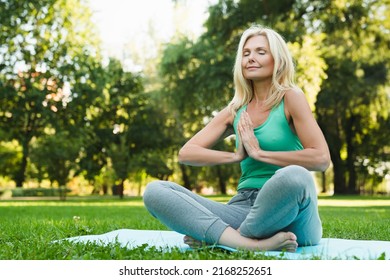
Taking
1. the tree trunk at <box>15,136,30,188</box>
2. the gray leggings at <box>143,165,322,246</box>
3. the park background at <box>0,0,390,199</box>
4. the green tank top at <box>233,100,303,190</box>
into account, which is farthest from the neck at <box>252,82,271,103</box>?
the tree trunk at <box>15,136,30,188</box>

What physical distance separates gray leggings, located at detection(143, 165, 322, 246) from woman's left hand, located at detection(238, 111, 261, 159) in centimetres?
27

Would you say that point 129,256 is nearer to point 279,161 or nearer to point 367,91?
point 279,161

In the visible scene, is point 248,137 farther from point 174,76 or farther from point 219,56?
point 174,76

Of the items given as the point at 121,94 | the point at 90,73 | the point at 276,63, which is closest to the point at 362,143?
the point at 121,94

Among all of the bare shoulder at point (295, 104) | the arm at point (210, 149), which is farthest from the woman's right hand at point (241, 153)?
the bare shoulder at point (295, 104)

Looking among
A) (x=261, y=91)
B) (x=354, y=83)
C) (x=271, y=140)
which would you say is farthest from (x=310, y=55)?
(x=271, y=140)

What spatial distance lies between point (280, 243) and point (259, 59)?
3.97 feet

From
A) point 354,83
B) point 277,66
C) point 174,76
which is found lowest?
point 277,66

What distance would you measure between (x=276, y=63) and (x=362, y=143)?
2755cm

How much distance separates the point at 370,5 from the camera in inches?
861

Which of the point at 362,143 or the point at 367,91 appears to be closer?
the point at 367,91

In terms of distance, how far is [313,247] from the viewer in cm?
369

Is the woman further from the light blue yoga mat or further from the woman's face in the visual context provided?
the light blue yoga mat

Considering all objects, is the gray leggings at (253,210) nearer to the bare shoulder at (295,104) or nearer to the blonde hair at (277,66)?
the bare shoulder at (295,104)
